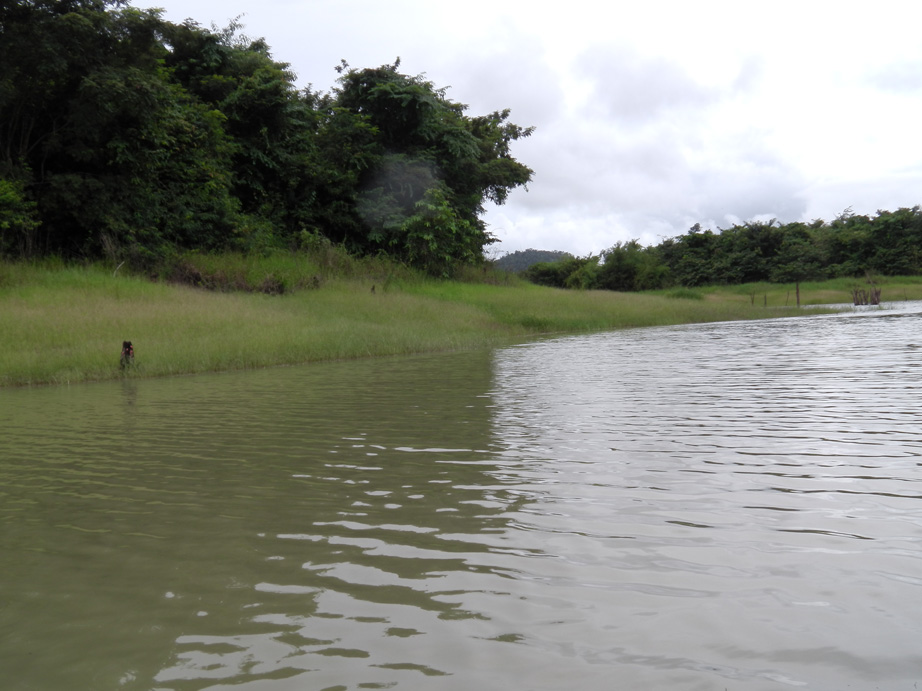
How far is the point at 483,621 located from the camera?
271cm

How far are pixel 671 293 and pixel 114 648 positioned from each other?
147 ft

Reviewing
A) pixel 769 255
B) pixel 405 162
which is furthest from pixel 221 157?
pixel 769 255

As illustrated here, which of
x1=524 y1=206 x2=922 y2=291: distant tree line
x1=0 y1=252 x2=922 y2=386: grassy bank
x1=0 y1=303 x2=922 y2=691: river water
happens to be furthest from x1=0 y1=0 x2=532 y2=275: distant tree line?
x1=524 y1=206 x2=922 y2=291: distant tree line

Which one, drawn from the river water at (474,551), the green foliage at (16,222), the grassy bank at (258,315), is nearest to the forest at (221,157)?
→ the green foliage at (16,222)

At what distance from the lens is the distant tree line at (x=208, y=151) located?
66.6ft

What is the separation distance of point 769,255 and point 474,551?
5922 centimetres

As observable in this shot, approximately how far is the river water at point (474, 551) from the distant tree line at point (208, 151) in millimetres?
16116

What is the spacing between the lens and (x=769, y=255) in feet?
188

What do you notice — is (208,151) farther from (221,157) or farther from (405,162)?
(405,162)

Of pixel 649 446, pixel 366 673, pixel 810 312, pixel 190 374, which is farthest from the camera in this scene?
pixel 810 312

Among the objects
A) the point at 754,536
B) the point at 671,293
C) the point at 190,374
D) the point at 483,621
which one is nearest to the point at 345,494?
the point at 483,621

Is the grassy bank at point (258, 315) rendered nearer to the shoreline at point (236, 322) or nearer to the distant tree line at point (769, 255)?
the shoreline at point (236, 322)

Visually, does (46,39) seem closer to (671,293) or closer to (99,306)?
(99,306)

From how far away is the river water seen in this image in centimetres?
242
